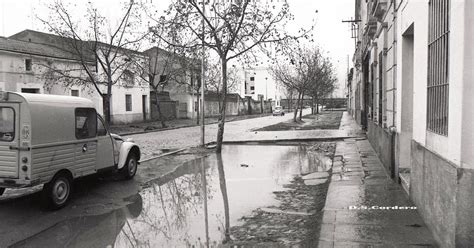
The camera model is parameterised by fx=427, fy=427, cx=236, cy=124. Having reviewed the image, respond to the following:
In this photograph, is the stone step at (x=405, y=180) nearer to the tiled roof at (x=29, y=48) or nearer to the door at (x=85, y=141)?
the door at (x=85, y=141)

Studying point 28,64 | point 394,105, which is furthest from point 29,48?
point 394,105

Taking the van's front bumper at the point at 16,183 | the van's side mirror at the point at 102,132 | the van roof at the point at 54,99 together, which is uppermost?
the van roof at the point at 54,99

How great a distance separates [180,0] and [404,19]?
937 cm

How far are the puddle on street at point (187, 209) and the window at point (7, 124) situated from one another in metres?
1.79

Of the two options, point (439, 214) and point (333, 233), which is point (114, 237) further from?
point (439, 214)

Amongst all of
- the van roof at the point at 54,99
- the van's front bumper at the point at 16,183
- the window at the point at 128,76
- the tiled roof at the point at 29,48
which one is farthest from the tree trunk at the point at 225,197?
the window at the point at 128,76

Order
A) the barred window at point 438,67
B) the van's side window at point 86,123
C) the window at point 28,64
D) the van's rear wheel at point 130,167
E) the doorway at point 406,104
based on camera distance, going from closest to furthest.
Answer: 1. the barred window at point 438,67
2. the doorway at point 406,104
3. the van's side window at point 86,123
4. the van's rear wheel at point 130,167
5. the window at point 28,64

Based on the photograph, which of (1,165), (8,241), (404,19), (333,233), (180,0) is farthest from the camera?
(180,0)

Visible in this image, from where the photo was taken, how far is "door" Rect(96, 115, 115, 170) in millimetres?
8812

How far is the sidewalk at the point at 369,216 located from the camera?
192 inches

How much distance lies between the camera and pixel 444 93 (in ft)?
15.0

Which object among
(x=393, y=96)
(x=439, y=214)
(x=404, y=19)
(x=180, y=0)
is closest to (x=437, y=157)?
(x=439, y=214)

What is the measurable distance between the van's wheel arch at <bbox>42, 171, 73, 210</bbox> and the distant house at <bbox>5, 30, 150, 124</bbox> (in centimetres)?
2127

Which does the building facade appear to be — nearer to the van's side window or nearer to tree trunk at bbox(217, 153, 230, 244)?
tree trunk at bbox(217, 153, 230, 244)
